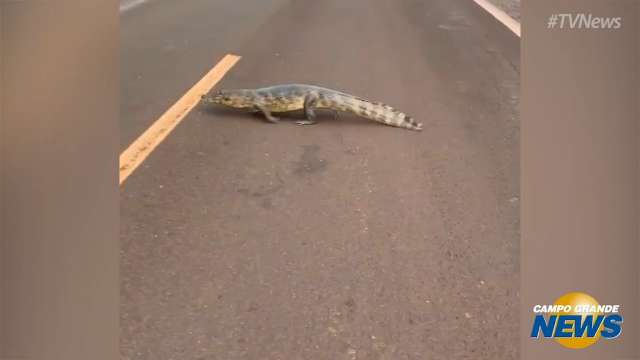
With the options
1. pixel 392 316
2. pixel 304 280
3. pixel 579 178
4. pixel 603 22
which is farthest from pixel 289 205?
pixel 603 22

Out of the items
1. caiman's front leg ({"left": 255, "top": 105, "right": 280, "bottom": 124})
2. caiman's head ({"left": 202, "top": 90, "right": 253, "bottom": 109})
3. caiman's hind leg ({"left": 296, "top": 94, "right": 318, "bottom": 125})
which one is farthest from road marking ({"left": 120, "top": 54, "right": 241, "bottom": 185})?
caiman's hind leg ({"left": 296, "top": 94, "right": 318, "bottom": 125})

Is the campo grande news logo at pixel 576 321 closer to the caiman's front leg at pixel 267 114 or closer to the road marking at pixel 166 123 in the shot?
the road marking at pixel 166 123

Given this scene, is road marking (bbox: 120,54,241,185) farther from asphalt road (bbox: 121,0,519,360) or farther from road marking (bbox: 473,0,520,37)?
road marking (bbox: 473,0,520,37)

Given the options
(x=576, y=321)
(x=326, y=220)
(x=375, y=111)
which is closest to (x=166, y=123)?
(x=375, y=111)

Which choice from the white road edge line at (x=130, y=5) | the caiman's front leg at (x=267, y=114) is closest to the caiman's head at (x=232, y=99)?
the caiman's front leg at (x=267, y=114)

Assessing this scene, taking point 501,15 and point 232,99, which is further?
point 501,15

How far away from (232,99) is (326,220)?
8.69 feet

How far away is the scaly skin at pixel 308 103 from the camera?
716 cm

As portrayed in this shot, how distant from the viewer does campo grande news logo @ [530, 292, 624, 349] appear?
405cm

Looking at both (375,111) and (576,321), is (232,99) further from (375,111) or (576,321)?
(576,321)

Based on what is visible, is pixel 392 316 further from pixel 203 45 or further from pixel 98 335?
pixel 203 45

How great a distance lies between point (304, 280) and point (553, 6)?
22.5 ft

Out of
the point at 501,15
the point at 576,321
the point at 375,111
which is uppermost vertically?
the point at 501,15

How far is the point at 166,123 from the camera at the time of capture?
273 inches
